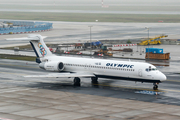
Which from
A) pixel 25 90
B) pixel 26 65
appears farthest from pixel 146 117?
pixel 26 65

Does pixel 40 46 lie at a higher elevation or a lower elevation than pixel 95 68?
higher

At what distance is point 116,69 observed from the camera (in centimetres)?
4291

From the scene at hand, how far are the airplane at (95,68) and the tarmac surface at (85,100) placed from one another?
149 cm

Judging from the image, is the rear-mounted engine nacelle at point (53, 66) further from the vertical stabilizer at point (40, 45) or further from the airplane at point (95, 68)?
the vertical stabilizer at point (40, 45)

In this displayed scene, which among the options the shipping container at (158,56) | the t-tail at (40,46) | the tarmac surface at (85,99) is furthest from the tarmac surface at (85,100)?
the shipping container at (158,56)

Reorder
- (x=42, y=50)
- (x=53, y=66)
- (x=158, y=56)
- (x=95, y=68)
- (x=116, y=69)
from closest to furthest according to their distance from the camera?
(x=116, y=69) < (x=95, y=68) < (x=53, y=66) < (x=42, y=50) < (x=158, y=56)

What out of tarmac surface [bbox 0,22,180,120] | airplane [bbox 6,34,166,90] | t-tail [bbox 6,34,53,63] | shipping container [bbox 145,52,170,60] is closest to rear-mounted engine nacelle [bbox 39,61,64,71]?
airplane [bbox 6,34,166,90]

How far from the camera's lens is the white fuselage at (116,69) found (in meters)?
41.0

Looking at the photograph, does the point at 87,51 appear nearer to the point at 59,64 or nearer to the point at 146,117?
the point at 59,64

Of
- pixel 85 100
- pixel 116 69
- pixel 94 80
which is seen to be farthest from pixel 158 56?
pixel 85 100

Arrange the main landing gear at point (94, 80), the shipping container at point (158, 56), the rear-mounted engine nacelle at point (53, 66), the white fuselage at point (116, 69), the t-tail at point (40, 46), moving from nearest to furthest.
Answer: the white fuselage at point (116, 69), the main landing gear at point (94, 80), the rear-mounted engine nacelle at point (53, 66), the t-tail at point (40, 46), the shipping container at point (158, 56)

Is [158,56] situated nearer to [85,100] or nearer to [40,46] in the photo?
[40,46]

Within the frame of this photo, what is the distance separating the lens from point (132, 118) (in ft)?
94.6

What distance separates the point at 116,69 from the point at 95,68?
10.4 feet
